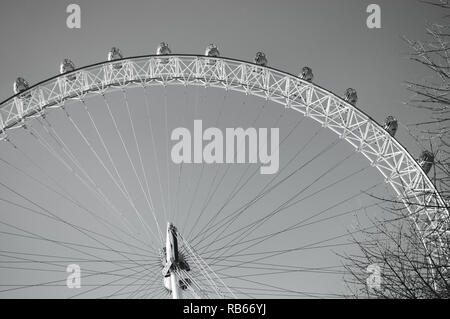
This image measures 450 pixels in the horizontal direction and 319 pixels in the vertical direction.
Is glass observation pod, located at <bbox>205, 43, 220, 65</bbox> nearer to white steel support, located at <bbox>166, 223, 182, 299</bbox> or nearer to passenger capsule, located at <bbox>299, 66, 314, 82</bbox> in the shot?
passenger capsule, located at <bbox>299, 66, 314, 82</bbox>

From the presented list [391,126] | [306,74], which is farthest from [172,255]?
[391,126]

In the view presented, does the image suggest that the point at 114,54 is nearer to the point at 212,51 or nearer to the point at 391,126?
the point at 212,51

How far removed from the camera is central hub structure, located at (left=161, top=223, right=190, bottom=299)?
14.5 m

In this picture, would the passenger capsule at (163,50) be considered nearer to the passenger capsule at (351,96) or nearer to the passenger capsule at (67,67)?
the passenger capsule at (67,67)

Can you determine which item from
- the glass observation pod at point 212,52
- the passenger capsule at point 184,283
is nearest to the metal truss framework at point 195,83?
the glass observation pod at point 212,52

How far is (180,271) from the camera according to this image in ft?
47.6

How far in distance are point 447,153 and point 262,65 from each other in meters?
13.4

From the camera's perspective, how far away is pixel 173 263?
14.7 metres

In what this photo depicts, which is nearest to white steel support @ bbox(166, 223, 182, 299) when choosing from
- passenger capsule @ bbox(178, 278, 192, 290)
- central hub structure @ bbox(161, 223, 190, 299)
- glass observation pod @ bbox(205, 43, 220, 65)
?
central hub structure @ bbox(161, 223, 190, 299)

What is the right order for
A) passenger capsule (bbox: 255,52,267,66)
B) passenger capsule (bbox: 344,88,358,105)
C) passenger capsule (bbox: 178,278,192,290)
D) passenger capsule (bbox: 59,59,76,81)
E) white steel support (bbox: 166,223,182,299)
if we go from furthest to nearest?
1. passenger capsule (bbox: 59,59,76,81)
2. passenger capsule (bbox: 255,52,267,66)
3. passenger capsule (bbox: 344,88,358,105)
4. white steel support (bbox: 166,223,182,299)
5. passenger capsule (bbox: 178,278,192,290)

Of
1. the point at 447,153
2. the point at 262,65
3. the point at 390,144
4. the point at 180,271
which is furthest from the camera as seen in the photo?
the point at 262,65
